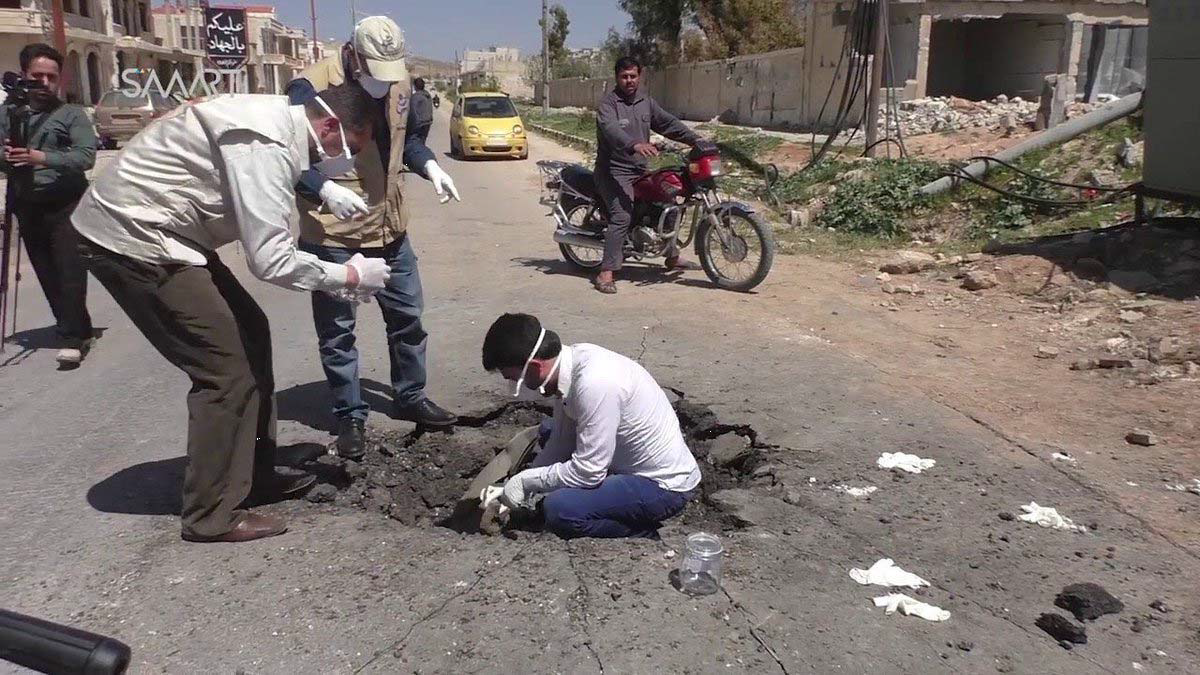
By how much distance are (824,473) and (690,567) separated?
3.89 feet

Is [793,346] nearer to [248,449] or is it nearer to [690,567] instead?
[690,567]

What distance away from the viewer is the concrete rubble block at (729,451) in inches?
178

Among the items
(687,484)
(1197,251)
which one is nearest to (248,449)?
(687,484)

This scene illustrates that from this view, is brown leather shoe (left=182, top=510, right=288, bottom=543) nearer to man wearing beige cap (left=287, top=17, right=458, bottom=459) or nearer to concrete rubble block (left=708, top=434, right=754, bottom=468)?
man wearing beige cap (left=287, top=17, right=458, bottom=459)

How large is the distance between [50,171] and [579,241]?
4.35 m

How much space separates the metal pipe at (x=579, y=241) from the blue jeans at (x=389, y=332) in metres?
3.89

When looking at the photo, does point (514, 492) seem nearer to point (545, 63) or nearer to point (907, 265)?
point (907, 265)

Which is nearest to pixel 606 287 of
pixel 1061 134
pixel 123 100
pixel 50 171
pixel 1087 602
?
pixel 50 171

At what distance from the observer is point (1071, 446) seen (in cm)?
454

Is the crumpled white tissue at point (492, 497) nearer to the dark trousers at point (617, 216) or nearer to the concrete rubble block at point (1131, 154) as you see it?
the dark trousers at point (617, 216)

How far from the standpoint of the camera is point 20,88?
598 cm

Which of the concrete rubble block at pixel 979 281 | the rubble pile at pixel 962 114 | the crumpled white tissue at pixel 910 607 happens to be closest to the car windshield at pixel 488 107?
the rubble pile at pixel 962 114

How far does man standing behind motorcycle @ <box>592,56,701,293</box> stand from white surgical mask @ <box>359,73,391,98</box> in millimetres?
3920

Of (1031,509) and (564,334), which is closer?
(1031,509)
